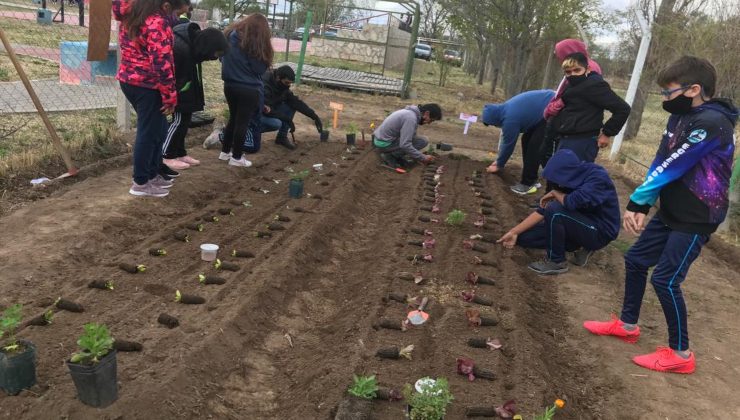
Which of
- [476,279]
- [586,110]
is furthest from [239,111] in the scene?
[586,110]

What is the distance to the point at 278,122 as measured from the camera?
7891mm

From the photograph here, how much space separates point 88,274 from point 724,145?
399 centimetres

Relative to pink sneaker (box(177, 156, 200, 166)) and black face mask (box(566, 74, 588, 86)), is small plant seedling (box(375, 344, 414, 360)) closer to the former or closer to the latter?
black face mask (box(566, 74, 588, 86))

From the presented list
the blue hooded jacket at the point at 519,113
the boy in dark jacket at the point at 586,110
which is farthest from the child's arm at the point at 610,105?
the blue hooded jacket at the point at 519,113

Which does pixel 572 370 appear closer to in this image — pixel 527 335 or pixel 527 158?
pixel 527 335

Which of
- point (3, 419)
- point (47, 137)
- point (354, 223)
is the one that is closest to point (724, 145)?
point (354, 223)

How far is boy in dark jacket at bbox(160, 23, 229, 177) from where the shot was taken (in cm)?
541

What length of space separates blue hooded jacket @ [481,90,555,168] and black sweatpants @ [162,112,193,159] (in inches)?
151

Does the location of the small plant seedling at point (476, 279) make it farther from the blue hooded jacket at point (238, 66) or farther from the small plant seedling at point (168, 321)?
the blue hooded jacket at point (238, 66)

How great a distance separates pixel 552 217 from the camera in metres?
4.76

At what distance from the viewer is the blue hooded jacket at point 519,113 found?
23.1 feet

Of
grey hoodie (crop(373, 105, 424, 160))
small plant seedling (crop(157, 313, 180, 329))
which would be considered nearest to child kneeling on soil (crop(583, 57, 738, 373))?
small plant seedling (crop(157, 313, 180, 329))

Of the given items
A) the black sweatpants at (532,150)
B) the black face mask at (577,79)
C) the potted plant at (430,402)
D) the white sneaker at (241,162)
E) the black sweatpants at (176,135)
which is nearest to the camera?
the potted plant at (430,402)

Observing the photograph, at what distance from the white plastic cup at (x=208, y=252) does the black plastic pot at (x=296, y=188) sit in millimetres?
1763
